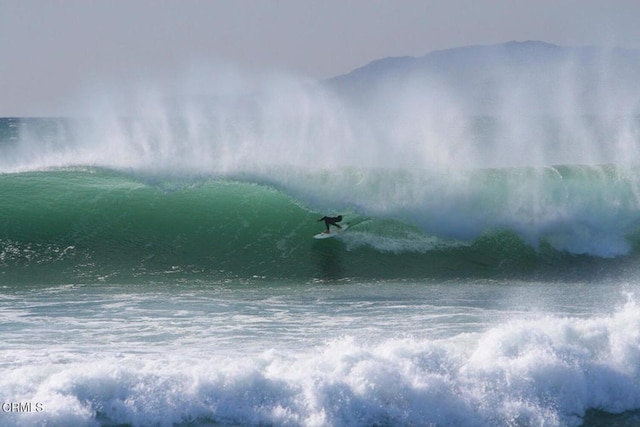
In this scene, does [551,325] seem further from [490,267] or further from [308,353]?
[490,267]

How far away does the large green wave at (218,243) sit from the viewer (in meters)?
15.8

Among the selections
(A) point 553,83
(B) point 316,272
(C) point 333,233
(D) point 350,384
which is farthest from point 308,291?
(A) point 553,83

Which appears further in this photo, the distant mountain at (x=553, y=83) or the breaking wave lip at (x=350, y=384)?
the distant mountain at (x=553, y=83)

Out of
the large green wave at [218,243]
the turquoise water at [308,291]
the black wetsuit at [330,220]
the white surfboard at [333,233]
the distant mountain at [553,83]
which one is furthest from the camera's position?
the distant mountain at [553,83]

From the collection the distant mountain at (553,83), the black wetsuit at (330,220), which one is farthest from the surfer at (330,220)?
the distant mountain at (553,83)

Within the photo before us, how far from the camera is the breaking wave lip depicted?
344 inches

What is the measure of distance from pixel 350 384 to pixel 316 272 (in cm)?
666

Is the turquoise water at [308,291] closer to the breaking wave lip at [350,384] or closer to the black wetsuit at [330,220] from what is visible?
the breaking wave lip at [350,384]

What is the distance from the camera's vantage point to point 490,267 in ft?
53.2

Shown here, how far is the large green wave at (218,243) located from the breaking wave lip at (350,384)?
18.5 ft

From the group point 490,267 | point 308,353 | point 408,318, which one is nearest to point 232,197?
point 490,267

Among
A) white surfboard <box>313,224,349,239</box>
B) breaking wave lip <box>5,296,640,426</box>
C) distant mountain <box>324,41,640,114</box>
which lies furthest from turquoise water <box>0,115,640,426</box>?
distant mountain <box>324,41,640,114</box>

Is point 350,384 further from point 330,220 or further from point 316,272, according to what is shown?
point 330,220

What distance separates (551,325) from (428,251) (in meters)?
6.42
